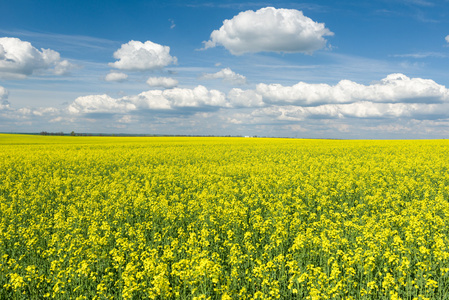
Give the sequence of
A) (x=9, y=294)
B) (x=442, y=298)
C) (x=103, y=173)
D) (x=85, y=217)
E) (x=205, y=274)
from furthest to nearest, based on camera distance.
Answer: (x=103, y=173), (x=85, y=217), (x=9, y=294), (x=442, y=298), (x=205, y=274)

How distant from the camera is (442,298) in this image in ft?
21.4

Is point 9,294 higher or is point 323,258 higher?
point 323,258

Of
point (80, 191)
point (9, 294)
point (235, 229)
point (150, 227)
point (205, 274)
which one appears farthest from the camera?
point (80, 191)

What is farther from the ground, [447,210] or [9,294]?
[447,210]

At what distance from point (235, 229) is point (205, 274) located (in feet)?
13.2

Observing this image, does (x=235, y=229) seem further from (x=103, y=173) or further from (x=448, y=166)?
(x=448, y=166)

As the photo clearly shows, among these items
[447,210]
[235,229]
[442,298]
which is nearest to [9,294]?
[235,229]

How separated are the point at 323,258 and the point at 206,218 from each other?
5.26 meters

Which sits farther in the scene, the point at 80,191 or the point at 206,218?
the point at 80,191

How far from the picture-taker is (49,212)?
13.5 meters

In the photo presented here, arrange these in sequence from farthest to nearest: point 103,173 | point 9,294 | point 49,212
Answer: point 103,173
point 49,212
point 9,294

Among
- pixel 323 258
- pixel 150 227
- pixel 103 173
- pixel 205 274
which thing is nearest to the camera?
pixel 205 274

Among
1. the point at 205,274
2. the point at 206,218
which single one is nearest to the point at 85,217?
the point at 206,218

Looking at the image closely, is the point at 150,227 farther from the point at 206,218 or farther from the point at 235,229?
the point at 235,229
